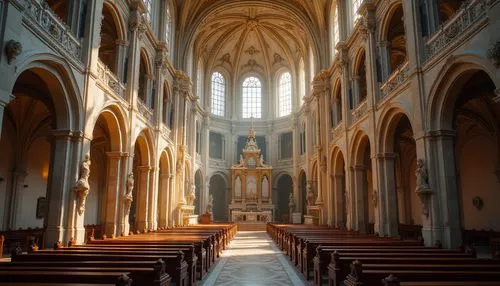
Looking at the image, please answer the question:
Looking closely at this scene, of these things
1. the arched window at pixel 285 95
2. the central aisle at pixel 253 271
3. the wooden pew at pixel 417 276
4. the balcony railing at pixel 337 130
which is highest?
the arched window at pixel 285 95

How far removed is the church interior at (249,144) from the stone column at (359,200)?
9cm

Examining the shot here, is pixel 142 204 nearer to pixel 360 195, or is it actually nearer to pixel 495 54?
pixel 360 195

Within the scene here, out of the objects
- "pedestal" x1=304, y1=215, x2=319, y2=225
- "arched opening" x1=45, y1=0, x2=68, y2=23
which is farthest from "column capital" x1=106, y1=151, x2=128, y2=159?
"pedestal" x1=304, y1=215, x2=319, y2=225

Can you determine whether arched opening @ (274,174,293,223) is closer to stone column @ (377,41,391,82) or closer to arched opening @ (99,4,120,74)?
arched opening @ (99,4,120,74)

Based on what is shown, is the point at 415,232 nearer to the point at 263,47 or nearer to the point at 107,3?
the point at 107,3

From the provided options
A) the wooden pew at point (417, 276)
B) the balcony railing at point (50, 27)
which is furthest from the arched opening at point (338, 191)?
the wooden pew at point (417, 276)

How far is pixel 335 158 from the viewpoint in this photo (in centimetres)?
2623

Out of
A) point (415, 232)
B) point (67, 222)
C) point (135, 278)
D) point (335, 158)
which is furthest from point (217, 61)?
point (135, 278)

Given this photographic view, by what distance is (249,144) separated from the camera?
39656mm

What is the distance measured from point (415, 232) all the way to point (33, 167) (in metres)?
21.6

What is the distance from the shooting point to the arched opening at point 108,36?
17953mm

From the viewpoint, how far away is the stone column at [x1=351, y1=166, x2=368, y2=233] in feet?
67.7

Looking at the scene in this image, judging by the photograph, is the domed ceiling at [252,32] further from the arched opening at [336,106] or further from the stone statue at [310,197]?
the stone statue at [310,197]

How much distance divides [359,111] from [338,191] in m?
6.80
